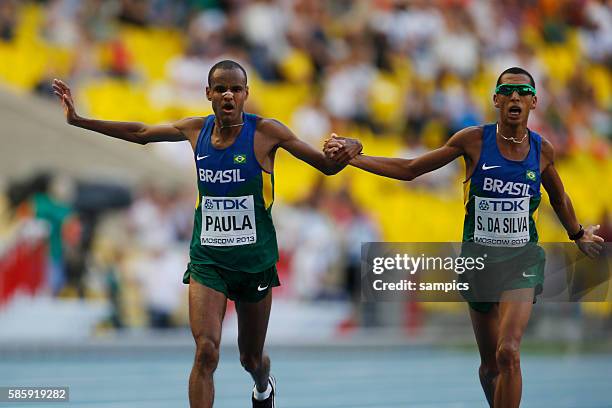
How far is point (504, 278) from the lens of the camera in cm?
712

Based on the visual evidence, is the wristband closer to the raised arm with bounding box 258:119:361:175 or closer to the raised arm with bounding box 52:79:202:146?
the raised arm with bounding box 258:119:361:175

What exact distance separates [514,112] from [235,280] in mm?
1910

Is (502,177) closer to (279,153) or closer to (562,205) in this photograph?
(562,205)

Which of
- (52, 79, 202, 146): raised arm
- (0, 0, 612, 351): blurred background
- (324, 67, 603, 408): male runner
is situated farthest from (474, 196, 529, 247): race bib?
(0, 0, 612, 351): blurred background

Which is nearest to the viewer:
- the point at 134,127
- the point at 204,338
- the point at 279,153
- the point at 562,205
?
the point at 204,338

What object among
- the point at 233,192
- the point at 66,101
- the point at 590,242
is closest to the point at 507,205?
the point at 590,242

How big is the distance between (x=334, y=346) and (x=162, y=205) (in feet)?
9.10

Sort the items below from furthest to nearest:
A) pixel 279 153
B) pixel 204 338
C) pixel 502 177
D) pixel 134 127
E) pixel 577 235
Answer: pixel 279 153, pixel 577 235, pixel 134 127, pixel 502 177, pixel 204 338

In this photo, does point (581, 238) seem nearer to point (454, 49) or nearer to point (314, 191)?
point (314, 191)

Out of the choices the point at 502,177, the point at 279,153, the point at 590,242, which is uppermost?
the point at 279,153

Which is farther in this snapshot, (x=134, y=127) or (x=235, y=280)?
(x=134, y=127)

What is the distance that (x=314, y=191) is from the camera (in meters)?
16.1

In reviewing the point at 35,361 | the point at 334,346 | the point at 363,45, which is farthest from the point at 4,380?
the point at 363,45

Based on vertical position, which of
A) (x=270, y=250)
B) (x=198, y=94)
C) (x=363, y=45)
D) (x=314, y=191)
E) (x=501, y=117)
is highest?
(x=363, y=45)
